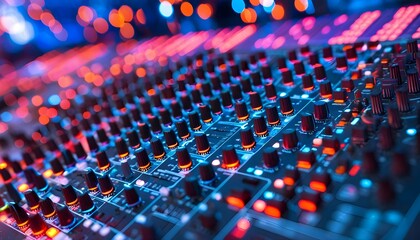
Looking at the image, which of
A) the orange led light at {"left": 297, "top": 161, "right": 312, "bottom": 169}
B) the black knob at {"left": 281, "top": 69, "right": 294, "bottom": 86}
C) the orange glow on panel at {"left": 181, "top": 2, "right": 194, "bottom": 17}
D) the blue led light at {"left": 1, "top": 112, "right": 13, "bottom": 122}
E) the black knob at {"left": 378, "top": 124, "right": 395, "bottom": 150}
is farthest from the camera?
the orange glow on panel at {"left": 181, "top": 2, "right": 194, "bottom": 17}

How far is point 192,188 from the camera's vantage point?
149 cm

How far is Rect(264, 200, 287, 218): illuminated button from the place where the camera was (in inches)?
50.0

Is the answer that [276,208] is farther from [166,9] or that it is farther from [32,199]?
[166,9]

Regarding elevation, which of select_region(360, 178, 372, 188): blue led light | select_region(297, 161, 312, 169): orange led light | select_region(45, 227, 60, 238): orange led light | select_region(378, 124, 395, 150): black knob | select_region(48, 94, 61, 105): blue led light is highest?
select_region(378, 124, 395, 150): black knob

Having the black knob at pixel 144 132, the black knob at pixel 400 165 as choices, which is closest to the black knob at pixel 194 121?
the black knob at pixel 144 132

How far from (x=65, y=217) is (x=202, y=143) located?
59 cm

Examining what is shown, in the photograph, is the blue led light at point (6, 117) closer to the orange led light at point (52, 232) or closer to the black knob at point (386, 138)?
the orange led light at point (52, 232)

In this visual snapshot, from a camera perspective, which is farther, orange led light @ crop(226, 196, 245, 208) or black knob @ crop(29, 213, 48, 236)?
black knob @ crop(29, 213, 48, 236)

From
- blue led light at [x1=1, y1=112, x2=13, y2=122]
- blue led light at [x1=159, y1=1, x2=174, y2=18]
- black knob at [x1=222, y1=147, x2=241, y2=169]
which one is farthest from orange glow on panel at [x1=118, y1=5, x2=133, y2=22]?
black knob at [x1=222, y1=147, x2=241, y2=169]

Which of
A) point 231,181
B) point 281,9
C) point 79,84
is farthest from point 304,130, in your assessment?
point 79,84

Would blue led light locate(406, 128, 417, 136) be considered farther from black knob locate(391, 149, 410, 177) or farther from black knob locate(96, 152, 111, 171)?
black knob locate(96, 152, 111, 171)

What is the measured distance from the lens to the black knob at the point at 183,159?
169 cm

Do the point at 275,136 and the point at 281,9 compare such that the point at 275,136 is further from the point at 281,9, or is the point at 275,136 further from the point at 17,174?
the point at 281,9

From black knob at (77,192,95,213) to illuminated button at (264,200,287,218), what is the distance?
722 mm
